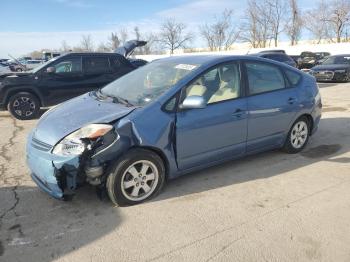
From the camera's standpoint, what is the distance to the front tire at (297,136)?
18.6 ft

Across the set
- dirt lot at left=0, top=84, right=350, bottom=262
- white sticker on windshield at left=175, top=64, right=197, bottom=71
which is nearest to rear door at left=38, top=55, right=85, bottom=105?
dirt lot at left=0, top=84, right=350, bottom=262

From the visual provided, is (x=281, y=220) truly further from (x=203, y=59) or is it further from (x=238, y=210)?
(x=203, y=59)

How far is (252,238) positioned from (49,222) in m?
1.96

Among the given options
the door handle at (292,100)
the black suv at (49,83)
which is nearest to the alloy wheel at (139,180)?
the door handle at (292,100)

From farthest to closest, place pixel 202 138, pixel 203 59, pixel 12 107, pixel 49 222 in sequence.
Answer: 1. pixel 12 107
2. pixel 203 59
3. pixel 202 138
4. pixel 49 222

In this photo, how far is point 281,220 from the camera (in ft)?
12.2

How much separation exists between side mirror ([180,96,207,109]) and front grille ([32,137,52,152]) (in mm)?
1498

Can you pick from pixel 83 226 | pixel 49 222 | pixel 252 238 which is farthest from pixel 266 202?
pixel 49 222

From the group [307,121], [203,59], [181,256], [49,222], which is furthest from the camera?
[307,121]

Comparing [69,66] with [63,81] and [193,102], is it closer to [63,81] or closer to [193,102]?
[63,81]

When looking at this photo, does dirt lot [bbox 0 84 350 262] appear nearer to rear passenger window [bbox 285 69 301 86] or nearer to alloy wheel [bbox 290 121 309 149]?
alloy wheel [bbox 290 121 309 149]

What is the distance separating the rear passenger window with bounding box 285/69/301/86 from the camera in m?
5.64

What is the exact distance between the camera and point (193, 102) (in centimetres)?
416

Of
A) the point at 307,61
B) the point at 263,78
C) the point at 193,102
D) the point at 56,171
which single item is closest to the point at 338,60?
the point at 307,61
